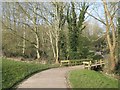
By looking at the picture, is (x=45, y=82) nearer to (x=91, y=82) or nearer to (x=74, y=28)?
(x=91, y=82)

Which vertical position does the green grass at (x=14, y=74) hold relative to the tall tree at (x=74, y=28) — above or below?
below

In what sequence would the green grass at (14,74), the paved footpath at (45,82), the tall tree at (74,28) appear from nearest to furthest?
1. the paved footpath at (45,82)
2. the green grass at (14,74)
3. the tall tree at (74,28)

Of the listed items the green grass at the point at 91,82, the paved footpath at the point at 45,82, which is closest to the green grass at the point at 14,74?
the paved footpath at the point at 45,82

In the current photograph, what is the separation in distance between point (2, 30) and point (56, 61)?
11.2 metres

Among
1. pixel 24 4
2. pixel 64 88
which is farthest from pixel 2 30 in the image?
pixel 64 88

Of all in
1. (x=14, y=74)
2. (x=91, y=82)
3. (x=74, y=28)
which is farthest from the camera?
(x=74, y=28)

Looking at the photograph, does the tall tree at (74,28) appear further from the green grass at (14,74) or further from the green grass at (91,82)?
the green grass at (91,82)

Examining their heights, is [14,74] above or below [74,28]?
below

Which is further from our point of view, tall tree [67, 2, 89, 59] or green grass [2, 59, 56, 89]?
tall tree [67, 2, 89, 59]

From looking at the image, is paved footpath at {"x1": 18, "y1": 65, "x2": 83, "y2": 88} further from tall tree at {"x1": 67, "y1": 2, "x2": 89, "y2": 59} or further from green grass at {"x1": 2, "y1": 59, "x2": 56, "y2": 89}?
tall tree at {"x1": 67, "y1": 2, "x2": 89, "y2": 59}

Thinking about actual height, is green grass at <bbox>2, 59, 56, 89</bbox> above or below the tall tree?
below

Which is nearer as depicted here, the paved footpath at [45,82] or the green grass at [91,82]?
the green grass at [91,82]

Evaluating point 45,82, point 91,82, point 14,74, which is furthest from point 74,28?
point 91,82

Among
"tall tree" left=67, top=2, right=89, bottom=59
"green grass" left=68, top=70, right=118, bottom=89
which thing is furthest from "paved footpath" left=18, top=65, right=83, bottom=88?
"tall tree" left=67, top=2, right=89, bottom=59
